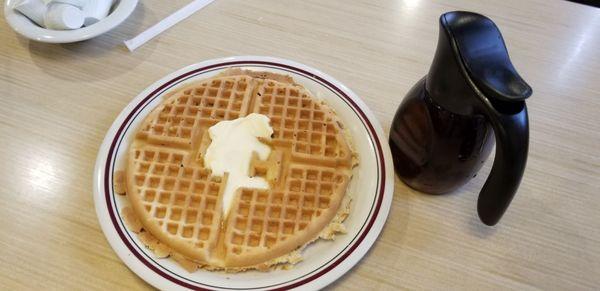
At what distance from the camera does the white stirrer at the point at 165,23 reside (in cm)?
120

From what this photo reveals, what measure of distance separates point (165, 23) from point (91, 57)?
0.22 m

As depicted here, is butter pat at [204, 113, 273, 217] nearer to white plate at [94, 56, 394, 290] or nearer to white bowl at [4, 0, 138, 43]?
white plate at [94, 56, 394, 290]

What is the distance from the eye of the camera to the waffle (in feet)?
2.71

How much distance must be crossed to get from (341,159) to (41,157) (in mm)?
656

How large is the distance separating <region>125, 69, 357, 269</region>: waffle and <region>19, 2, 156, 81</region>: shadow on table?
0.73 feet

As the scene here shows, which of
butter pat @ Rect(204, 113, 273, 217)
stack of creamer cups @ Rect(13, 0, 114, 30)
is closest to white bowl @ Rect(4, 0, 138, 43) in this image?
stack of creamer cups @ Rect(13, 0, 114, 30)

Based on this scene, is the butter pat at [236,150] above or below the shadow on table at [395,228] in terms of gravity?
above

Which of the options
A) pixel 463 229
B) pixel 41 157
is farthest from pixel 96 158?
pixel 463 229

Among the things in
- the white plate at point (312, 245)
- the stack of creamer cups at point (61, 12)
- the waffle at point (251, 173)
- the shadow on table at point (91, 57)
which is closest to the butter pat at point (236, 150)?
the waffle at point (251, 173)

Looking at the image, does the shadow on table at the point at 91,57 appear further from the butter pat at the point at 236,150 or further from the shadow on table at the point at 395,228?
the shadow on table at the point at 395,228

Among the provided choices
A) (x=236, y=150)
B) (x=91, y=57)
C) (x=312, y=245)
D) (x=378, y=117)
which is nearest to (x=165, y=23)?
(x=91, y=57)

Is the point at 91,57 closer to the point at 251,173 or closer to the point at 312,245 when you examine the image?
the point at 251,173

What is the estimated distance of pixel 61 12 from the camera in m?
1.08

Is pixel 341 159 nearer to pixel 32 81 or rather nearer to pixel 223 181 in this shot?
pixel 223 181
